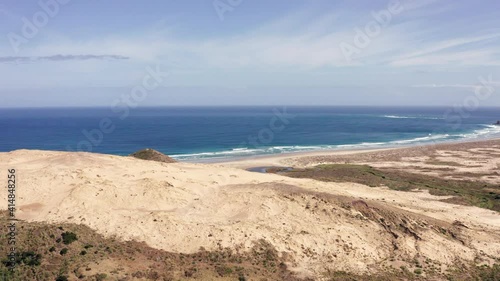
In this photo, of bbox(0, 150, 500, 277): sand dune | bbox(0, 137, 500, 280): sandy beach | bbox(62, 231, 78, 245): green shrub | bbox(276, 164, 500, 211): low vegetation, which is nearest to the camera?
bbox(62, 231, 78, 245): green shrub

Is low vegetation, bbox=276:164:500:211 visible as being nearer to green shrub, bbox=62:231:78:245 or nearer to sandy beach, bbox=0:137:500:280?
sandy beach, bbox=0:137:500:280

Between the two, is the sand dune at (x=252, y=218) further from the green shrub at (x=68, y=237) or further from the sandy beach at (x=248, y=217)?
the green shrub at (x=68, y=237)

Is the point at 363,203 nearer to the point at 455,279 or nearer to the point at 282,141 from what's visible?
the point at 455,279

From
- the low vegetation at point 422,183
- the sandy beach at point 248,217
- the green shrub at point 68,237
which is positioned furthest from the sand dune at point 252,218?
the low vegetation at point 422,183

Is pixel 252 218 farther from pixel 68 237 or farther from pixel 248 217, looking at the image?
pixel 68 237

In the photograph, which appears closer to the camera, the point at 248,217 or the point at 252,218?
the point at 252,218

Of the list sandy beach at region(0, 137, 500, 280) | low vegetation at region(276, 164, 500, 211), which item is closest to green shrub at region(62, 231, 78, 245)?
sandy beach at region(0, 137, 500, 280)

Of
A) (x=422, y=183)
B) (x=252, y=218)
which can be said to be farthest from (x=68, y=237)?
(x=422, y=183)
